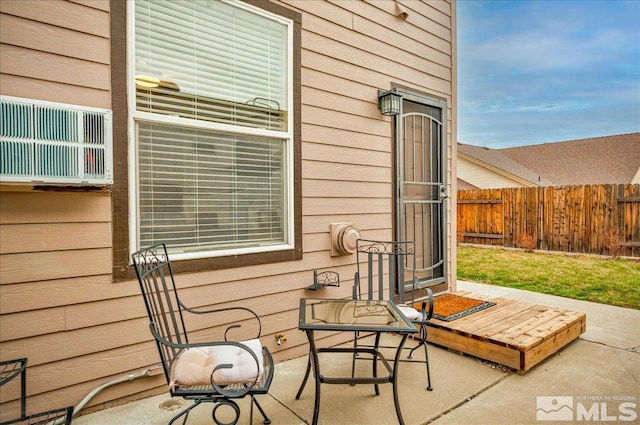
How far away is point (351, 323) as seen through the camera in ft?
6.46

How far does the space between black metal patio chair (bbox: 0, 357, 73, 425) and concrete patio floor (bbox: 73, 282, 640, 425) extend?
0.39 ft

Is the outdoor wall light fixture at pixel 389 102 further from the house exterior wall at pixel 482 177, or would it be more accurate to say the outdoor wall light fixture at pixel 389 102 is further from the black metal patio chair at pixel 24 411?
the house exterior wall at pixel 482 177

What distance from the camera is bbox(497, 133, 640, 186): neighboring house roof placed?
14.4m

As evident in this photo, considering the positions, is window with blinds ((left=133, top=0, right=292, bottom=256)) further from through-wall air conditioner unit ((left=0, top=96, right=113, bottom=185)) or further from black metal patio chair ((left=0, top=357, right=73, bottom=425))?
black metal patio chair ((left=0, top=357, right=73, bottom=425))

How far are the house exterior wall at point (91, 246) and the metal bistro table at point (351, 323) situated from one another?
2.13 ft

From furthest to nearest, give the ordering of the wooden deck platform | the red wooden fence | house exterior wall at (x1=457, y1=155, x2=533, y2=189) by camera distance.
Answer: house exterior wall at (x1=457, y1=155, x2=533, y2=189) < the red wooden fence < the wooden deck platform

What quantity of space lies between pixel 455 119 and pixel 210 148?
3106mm

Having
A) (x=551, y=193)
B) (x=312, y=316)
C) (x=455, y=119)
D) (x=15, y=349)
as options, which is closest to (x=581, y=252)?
(x=551, y=193)

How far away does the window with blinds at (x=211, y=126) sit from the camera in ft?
7.29

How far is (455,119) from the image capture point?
4.34 m

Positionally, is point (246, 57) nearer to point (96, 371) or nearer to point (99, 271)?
point (99, 271)

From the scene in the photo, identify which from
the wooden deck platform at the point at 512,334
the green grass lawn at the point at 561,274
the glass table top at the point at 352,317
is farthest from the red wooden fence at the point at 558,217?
the glass table top at the point at 352,317

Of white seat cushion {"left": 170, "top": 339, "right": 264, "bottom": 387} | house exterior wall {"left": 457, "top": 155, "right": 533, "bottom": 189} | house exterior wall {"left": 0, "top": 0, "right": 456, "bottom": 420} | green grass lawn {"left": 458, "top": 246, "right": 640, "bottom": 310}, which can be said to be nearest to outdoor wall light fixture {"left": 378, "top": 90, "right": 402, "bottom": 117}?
house exterior wall {"left": 0, "top": 0, "right": 456, "bottom": 420}

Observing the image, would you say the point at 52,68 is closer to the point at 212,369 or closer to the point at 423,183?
the point at 212,369
